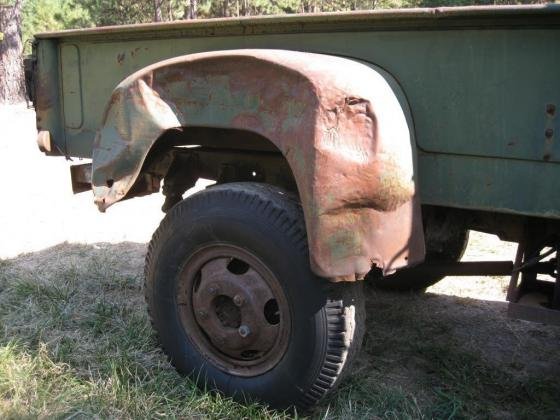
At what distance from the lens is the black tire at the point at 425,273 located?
311 cm

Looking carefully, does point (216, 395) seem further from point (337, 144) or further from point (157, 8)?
point (157, 8)

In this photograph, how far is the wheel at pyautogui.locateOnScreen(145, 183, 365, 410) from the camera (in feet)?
8.21

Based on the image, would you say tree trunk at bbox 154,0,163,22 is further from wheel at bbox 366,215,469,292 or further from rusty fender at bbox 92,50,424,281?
rusty fender at bbox 92,50,424,281

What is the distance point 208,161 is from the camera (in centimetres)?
333

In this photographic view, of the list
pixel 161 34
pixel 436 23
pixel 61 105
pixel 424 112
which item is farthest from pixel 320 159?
pixel 61 105

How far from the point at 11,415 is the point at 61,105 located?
164 cm

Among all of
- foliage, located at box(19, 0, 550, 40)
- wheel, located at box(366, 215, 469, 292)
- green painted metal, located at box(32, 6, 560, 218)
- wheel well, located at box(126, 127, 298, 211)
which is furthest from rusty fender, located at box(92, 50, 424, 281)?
foliage, located at box(19, 0, 550, 40)

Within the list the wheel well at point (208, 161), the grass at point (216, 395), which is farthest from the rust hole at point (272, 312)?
the wheel well at point (208, 161)

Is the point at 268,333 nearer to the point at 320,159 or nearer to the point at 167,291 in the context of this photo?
the point at 167,291

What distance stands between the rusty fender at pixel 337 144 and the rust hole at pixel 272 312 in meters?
0.41

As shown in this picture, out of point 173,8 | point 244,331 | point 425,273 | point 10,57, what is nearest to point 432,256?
point 425,273

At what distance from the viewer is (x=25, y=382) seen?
2951 mm

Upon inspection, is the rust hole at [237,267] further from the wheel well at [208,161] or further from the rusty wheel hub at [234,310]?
the wheel well at [208,161]

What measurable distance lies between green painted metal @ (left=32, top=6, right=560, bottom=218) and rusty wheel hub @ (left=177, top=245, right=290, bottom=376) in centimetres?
71
